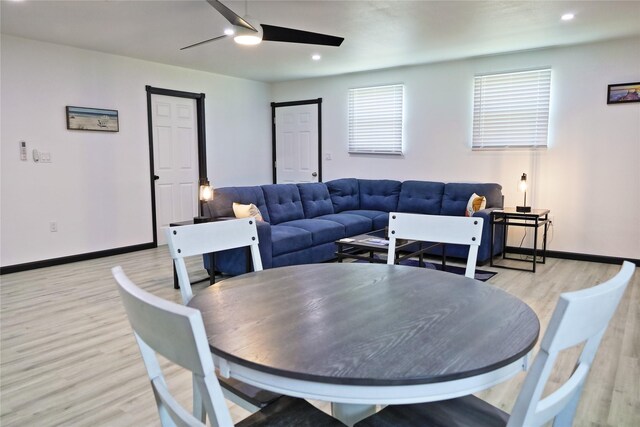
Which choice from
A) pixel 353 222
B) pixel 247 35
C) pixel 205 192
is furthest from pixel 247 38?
pixel 353 222

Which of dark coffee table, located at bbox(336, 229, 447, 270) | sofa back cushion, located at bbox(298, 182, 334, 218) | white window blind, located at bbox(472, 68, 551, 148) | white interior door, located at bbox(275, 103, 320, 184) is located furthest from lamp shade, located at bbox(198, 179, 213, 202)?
white window blind, located at bbox(472, 68, 551, 148)

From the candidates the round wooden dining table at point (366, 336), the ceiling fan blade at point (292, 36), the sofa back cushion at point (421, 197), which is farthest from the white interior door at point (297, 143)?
the round wooden dining table at point (366, 336)

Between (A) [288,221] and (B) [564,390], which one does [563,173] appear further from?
(B) [564,390]

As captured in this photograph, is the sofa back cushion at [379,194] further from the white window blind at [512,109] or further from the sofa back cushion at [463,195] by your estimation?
the white window blind at [512,109]

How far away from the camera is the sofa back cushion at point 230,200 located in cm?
421

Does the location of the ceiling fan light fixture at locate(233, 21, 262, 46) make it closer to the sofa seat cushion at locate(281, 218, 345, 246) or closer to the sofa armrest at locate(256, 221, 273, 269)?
the sofa armrest at locate(256, 221, 273, 269)

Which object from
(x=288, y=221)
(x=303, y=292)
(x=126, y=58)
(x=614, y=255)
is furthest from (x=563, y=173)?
(x=126, y=58)

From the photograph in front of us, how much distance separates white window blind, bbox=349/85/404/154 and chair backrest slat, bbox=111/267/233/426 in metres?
5.71

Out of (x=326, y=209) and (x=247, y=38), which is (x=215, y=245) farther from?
(x=326, y=209)

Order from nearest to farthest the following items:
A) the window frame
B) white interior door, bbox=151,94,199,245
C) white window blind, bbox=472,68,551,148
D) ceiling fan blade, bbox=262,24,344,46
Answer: ceiling fan blade, bbox=262,24,344,46, white window blind, bbox=472,68,551,148, white interior door, bbox=151,94,199,245, the window frame

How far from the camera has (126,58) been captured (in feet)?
18.1

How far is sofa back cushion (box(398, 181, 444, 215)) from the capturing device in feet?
17.9

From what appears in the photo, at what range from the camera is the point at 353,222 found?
515cm

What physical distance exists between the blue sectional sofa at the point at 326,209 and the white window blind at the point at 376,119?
693mm
